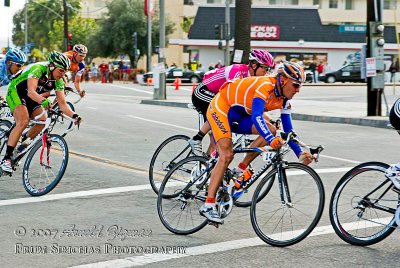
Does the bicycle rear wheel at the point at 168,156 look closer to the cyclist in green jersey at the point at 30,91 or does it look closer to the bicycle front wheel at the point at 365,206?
the cyclist in green jersey at the point at 30,91

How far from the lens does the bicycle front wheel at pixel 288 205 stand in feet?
22.7

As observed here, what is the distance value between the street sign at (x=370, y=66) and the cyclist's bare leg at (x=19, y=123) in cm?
1405

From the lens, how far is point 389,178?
695cm

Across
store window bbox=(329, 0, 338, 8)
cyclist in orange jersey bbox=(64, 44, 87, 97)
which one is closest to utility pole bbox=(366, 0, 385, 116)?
cyclist in orange jersey bbox=(64, 44, 87, 97)

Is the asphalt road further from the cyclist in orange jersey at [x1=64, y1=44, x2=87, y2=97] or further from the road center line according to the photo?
the cyclist in orange jersey at [x1=64, y1=44, x2=87, y2=97]

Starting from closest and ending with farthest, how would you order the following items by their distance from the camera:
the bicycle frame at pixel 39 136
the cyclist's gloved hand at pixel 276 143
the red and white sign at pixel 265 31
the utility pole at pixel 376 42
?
the cyclist's gloved hand at pixel 276 143 → the bicycle frame at pixel 39 136 → the utility pole at pixel 376 42 → the red and white sign at pixel 265 31

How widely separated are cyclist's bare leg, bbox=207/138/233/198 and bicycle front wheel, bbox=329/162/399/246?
107 cm

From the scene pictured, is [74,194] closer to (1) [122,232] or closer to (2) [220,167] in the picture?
(1) [122,232]

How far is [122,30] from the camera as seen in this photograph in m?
79.2

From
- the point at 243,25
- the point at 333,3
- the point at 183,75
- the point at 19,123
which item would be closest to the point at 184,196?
the point at 19,123

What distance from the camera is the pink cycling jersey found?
9016 millimetres

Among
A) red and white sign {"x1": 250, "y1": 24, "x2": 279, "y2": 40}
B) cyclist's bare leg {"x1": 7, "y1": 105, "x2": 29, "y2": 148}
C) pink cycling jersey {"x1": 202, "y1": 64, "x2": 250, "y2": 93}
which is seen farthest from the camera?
red and white sign {"x1": 250, "y1": 24, "x2": 279, "y2": 40}

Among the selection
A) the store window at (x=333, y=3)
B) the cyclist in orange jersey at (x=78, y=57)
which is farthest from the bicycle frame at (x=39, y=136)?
the store window at (x=333, y=3)

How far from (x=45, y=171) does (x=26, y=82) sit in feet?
4.08
